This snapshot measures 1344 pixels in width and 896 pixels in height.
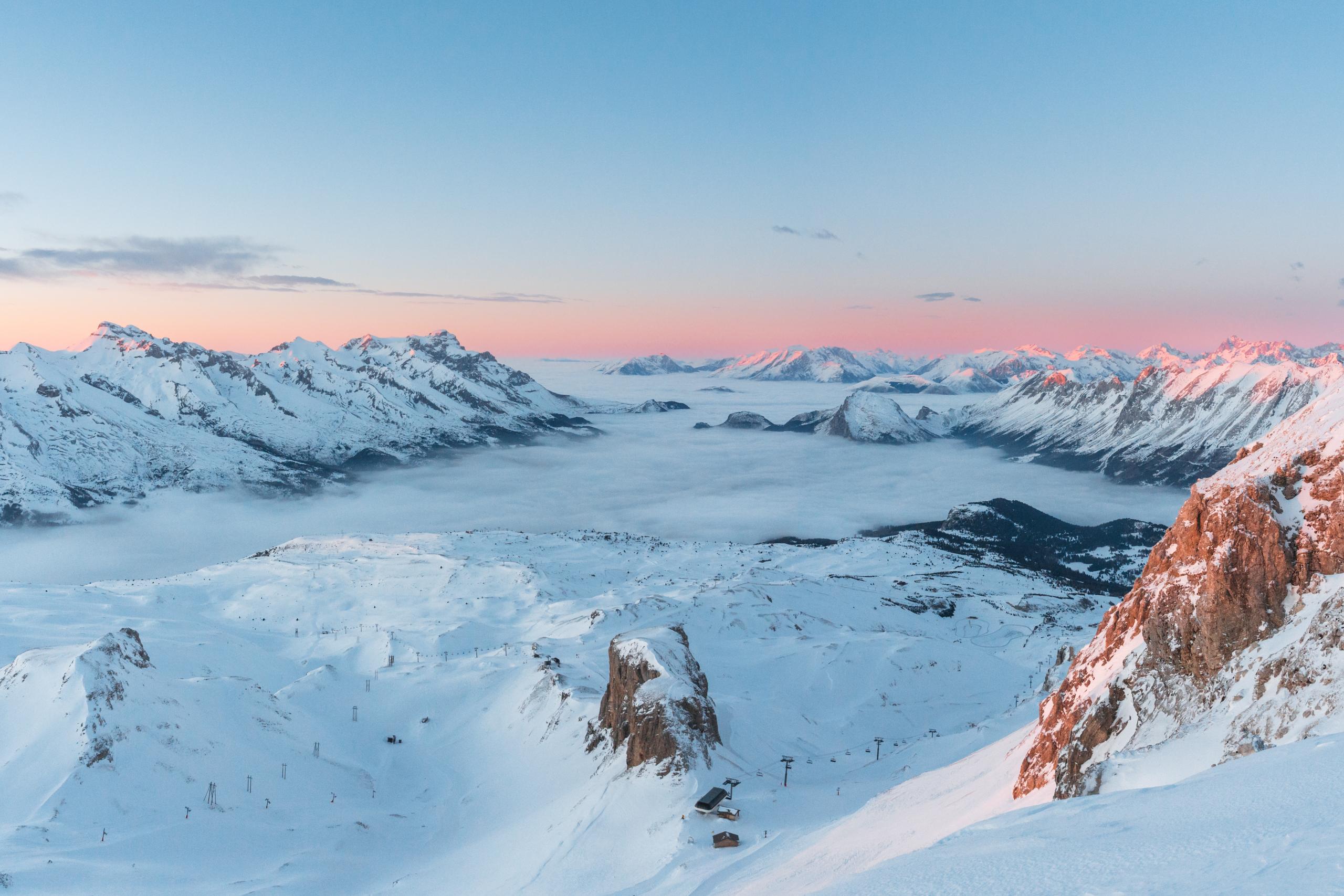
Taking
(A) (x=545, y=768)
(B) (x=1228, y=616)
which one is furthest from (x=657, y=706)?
(B) (x=1228, y=616)

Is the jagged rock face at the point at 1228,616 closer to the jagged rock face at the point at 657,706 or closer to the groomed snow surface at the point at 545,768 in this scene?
the groomed snow surface at the point at 545,768

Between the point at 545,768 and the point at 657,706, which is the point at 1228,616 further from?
the point at 545,768

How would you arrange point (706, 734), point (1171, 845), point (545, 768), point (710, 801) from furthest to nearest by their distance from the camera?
point (545, 768) < point (706, 734) < point (710, 801) < point (1171, 845)

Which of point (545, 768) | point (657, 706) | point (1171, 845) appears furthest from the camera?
point (545, 768)

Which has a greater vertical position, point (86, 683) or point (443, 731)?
point (86, 683)

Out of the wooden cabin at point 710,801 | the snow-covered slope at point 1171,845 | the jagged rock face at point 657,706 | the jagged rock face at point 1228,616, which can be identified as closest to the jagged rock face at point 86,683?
the jagged rock face at point 657,706
